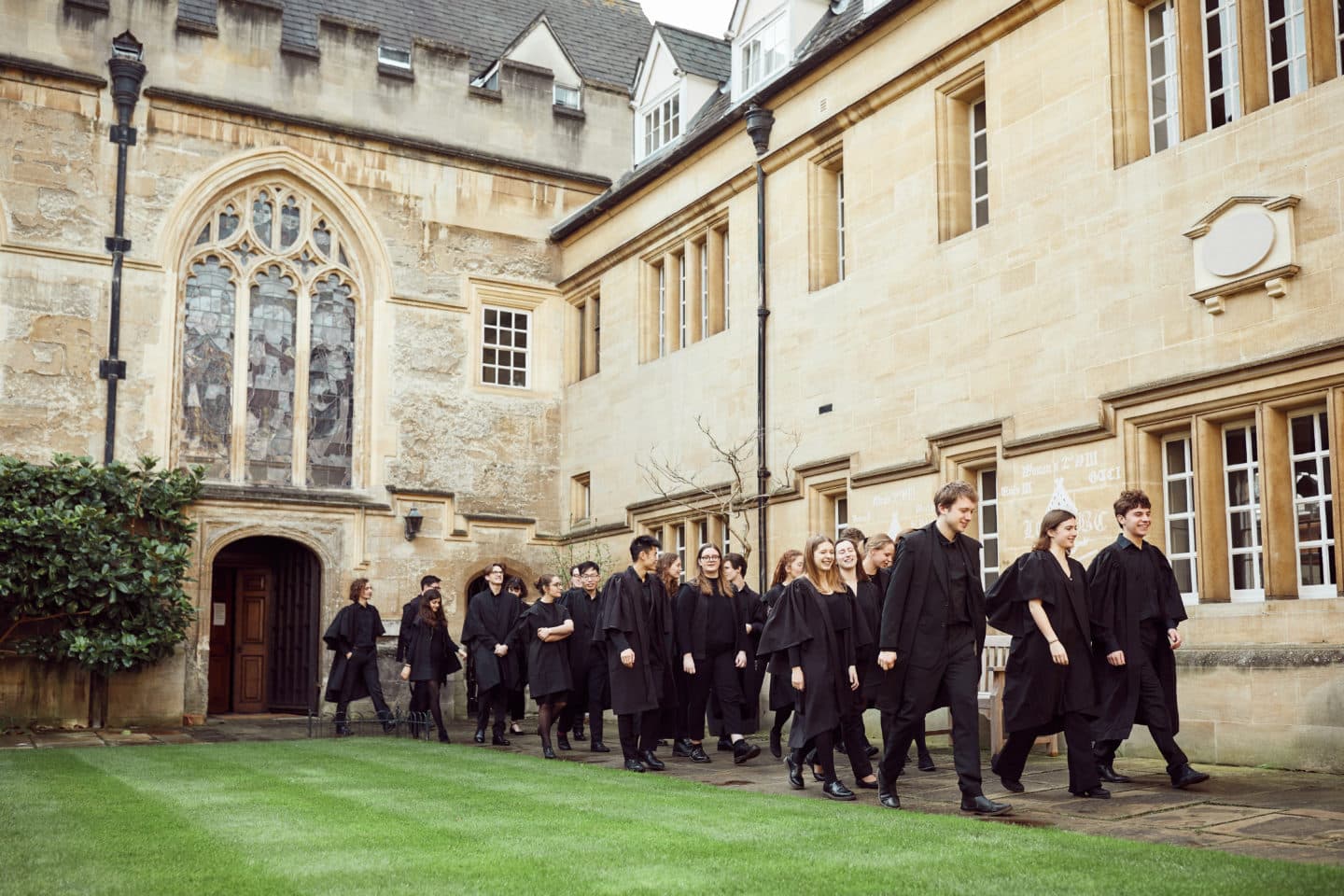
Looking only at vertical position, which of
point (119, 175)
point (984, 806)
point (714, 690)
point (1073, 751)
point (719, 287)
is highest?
point (119, 175)

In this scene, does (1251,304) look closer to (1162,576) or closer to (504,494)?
(1162,576)

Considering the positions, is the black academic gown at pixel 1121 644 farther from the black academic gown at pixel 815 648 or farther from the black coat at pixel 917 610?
the black academic gown at pixel 815 648

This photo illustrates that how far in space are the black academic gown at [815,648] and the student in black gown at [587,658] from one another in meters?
4.13

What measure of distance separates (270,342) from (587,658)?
335 inches

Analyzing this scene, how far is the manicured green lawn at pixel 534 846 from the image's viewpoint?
5043 mm

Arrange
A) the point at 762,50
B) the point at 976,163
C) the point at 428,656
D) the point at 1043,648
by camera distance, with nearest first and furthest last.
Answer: the point at 1043,648
the point at 976,163
the point at 428,656
the point at 762,50

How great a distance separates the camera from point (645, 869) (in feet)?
17.5

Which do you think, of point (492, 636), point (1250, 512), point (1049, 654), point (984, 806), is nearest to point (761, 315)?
point (492, 636)

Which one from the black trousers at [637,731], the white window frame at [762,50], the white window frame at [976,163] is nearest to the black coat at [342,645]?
the black trousers at [637,731]

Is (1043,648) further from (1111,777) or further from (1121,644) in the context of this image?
(1111,777)

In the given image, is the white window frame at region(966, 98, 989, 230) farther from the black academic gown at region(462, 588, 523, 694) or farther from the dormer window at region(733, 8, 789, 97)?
the black academic gown at region(462, 588, 523, 694)

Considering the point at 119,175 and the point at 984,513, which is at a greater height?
the point at 119,175

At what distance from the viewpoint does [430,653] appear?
14398 millimetres

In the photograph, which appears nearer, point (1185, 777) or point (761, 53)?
point (1185, 777)
